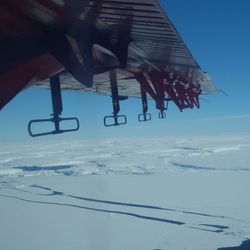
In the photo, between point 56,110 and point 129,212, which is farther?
point 129,212

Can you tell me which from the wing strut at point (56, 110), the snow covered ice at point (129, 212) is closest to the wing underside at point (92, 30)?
the wing strut at point (56, 110)

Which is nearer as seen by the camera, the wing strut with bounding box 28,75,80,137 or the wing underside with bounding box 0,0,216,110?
the wing underside with bounding box 0,0,216,110

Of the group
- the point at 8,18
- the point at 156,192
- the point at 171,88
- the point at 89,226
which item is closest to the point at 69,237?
the point at 89,226

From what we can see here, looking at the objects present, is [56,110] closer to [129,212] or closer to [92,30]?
[92,30]

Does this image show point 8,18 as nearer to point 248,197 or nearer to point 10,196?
point 248,197

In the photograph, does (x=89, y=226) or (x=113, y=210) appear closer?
(x=89, y=226)

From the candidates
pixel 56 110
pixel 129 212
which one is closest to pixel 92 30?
pixel 56 110

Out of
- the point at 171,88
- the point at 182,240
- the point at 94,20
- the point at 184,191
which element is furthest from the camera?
the point at 184,191

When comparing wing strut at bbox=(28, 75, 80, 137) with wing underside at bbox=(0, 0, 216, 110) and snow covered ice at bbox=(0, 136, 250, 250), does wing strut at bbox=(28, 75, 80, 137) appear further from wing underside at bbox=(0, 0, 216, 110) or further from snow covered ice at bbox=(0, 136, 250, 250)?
snow covered ice at bbox=(0, 136, 250, 250)

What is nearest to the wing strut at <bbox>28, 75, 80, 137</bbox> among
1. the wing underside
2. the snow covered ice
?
the wing underside

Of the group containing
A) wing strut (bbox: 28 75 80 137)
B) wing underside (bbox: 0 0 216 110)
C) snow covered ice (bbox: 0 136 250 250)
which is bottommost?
snow covered ice (bbox: 0 136 250 250)

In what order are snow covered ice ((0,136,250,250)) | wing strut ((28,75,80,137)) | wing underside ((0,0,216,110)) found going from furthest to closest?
snow covered ice ((0,136,250,250)) < wing strut ((28,75,80,137)) < wing underside ((0,0,216,110))
